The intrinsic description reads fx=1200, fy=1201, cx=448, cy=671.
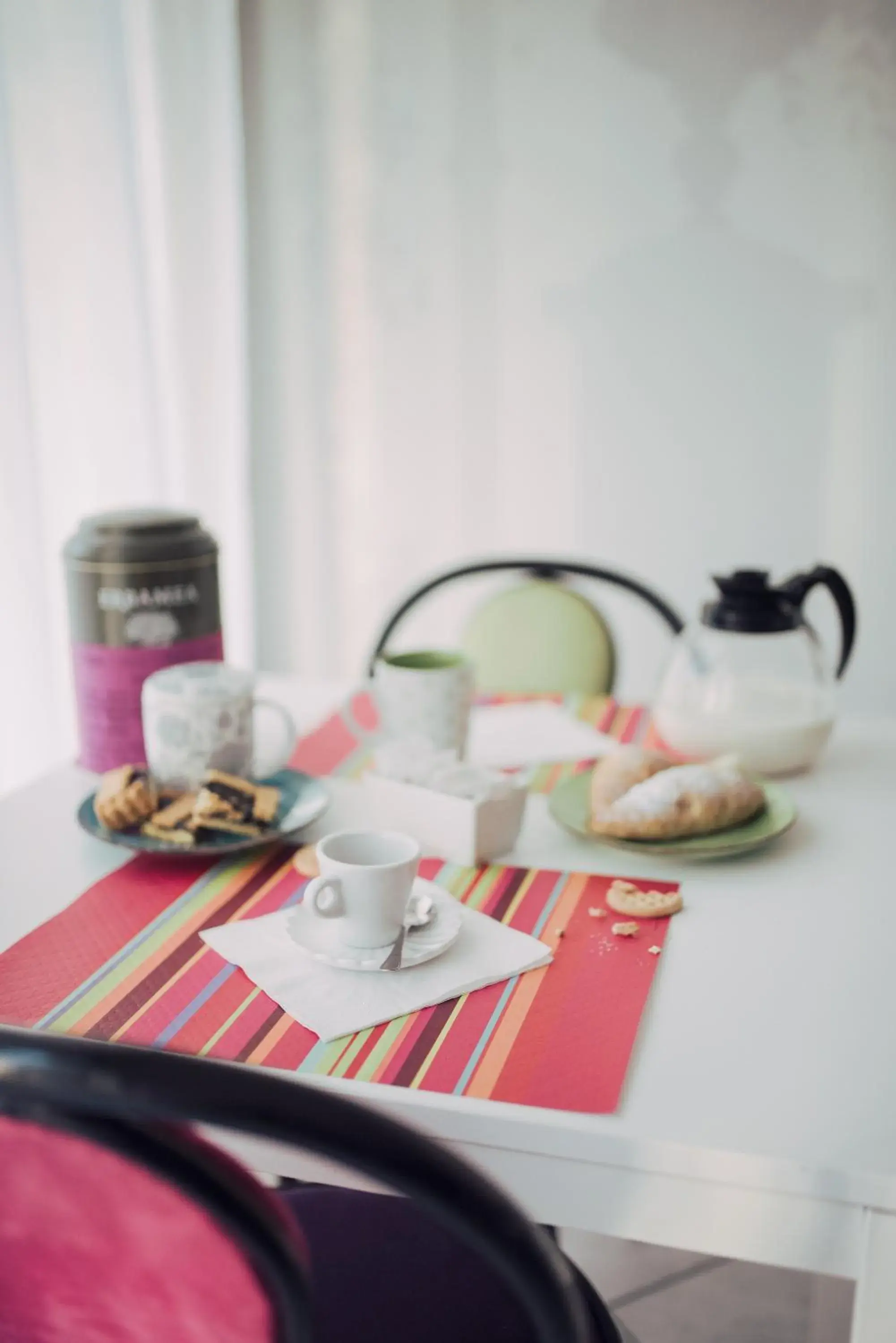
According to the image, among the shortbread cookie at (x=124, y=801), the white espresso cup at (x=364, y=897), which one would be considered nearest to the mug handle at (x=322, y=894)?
the white espresso cup at (x=364, y=897)

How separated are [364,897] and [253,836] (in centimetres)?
23

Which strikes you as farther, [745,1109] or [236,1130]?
[745,1109]

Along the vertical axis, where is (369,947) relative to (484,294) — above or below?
below

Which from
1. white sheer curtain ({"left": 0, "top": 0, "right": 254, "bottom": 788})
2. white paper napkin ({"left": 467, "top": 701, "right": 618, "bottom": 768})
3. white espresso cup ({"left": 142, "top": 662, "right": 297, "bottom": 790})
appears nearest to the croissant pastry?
white paper napkin ({"left": 467, "top": 701, "right": 618, "bottom": 768})

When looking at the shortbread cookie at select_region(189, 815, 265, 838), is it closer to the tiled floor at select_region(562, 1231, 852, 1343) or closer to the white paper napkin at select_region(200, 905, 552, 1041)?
the white paper napkin at select_region(200, 905, 552, 1041)

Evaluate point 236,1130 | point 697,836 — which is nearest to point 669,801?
point 697,836

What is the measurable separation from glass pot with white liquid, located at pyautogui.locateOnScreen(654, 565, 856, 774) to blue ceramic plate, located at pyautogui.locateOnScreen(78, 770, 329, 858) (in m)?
0.39

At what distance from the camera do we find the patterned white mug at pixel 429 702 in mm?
1175

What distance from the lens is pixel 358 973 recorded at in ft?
2.67

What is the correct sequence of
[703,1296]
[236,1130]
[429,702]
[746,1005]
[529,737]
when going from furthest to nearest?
[703,1296]
[529,737]
[429,702]
[746,1005]
[236,1130]

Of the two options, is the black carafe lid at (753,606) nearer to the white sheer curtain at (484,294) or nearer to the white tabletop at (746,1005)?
the white tabletop at (746,1005)

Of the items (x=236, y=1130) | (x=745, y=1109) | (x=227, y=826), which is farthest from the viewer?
(x=227, y=826)

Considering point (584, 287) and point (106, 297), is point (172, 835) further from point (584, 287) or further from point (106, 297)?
point (584, 287)

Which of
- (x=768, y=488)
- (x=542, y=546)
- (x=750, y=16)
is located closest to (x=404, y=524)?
(x=542, y=546)
